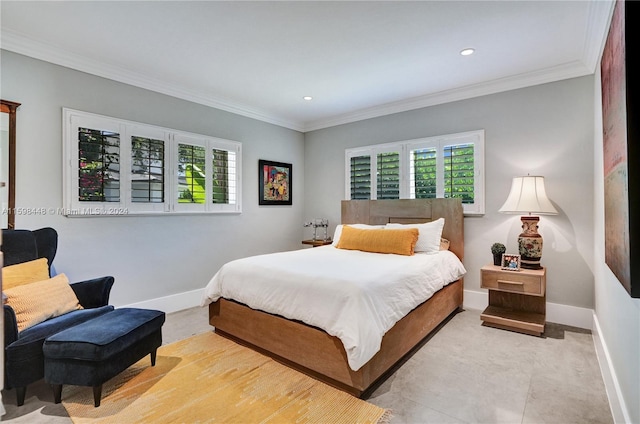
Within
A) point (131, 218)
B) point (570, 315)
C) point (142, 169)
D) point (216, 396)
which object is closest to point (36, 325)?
point (216, 396)

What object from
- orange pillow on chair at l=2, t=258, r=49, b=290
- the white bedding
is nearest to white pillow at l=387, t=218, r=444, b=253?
the white bedding

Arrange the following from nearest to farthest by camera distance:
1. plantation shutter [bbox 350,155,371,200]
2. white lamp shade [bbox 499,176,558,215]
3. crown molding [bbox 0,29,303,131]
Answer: crown molding [bbox 0,29,303,131]
white lamp shade [bbox 499,176,558,215]
plantation shutter [bbox 350,155,371,200]

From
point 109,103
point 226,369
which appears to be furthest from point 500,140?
point 109,103

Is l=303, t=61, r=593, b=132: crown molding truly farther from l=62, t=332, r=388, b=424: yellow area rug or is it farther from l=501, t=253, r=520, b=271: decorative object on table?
l=62, t=332, r=388, b=424: yellow area rug

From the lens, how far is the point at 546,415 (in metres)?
2.02

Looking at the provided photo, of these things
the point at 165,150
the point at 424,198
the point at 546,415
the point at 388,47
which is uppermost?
the point at 388,47

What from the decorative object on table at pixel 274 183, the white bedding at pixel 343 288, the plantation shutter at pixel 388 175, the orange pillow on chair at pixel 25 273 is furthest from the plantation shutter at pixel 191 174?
the plantation shutter at pixel 388 175

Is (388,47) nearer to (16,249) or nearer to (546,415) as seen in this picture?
(546,415)

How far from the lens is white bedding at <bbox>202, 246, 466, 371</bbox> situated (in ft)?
7.16

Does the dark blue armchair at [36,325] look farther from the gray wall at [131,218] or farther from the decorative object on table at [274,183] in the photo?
the decorative object on table at [274,183]

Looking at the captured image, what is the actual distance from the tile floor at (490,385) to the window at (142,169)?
1470mm

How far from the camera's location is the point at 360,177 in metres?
4.98

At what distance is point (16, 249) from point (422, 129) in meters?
4.28

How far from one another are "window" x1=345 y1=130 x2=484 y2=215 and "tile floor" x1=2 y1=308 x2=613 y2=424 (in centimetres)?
157
